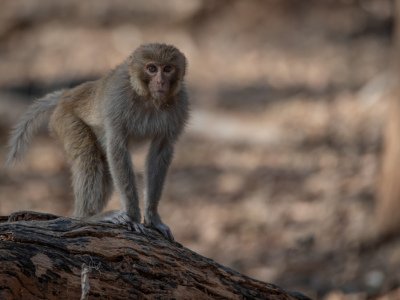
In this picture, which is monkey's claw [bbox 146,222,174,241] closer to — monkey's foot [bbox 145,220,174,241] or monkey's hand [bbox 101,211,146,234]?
monkey's foot [bbox 145,220,174,241]

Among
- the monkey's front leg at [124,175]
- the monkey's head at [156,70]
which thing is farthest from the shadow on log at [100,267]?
the monkey's head at [156,70]

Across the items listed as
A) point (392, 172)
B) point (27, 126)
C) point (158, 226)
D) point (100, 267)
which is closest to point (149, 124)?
point (158, 226)

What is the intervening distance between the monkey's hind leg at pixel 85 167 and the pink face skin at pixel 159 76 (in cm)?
85

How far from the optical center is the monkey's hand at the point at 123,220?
5920 millimetres

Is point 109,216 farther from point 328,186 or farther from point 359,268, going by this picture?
point 328,186

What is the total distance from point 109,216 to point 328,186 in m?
7.49

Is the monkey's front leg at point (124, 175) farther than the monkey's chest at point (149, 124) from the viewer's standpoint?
No

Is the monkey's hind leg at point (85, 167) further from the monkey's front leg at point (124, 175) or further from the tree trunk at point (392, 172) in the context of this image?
the tree trunk at point (392, 172)

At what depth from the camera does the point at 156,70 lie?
6.77 metres

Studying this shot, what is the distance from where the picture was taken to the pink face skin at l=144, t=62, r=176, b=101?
6.75 metres

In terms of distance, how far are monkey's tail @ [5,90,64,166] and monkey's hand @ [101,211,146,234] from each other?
1692 mm

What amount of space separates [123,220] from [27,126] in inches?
80.8

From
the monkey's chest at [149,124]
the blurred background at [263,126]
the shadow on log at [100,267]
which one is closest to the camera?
the shadow on log at [100,267]

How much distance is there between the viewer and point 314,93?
15750mm
